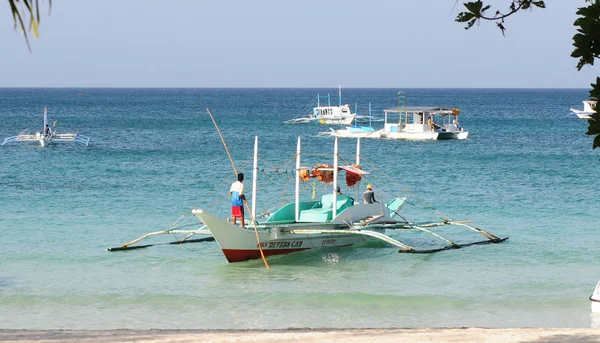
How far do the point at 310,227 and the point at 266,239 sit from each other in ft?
4.22

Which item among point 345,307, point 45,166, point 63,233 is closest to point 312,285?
point 345,307

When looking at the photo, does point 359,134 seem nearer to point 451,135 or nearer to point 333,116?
point 451,135

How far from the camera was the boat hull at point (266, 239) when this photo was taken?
19.2 meters

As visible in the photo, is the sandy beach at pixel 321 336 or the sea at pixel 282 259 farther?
the sea at pixel 282 259

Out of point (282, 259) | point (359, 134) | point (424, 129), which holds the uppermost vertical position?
point (282, 259)

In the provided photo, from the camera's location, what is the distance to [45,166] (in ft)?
140

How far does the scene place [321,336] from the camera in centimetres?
1246

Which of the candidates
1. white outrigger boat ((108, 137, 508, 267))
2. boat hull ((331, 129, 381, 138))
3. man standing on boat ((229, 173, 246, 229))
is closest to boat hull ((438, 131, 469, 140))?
boat hull ((331, 129, 381, 138))

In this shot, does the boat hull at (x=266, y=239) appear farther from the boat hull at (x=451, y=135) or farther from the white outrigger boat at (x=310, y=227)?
the boat hull at (x=451, y=135)

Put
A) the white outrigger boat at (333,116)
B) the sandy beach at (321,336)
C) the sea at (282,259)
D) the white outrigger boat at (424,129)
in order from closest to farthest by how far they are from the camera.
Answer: the sandy beach at (321,336) < the sea at (282,259) < the white outrigger boat at (424,129) < the white outrigger boat at (333,116)

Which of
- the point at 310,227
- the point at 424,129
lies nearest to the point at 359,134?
the point at 424,129

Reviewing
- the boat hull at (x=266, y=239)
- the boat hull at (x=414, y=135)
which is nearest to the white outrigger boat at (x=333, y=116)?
the boat hull at (x=414, y=135)

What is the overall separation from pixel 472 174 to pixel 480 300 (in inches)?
973

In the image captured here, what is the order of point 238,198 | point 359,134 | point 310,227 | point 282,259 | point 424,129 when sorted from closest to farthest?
point 238,198, point 282,259, point 310,227, point 424,129, point 359,134
